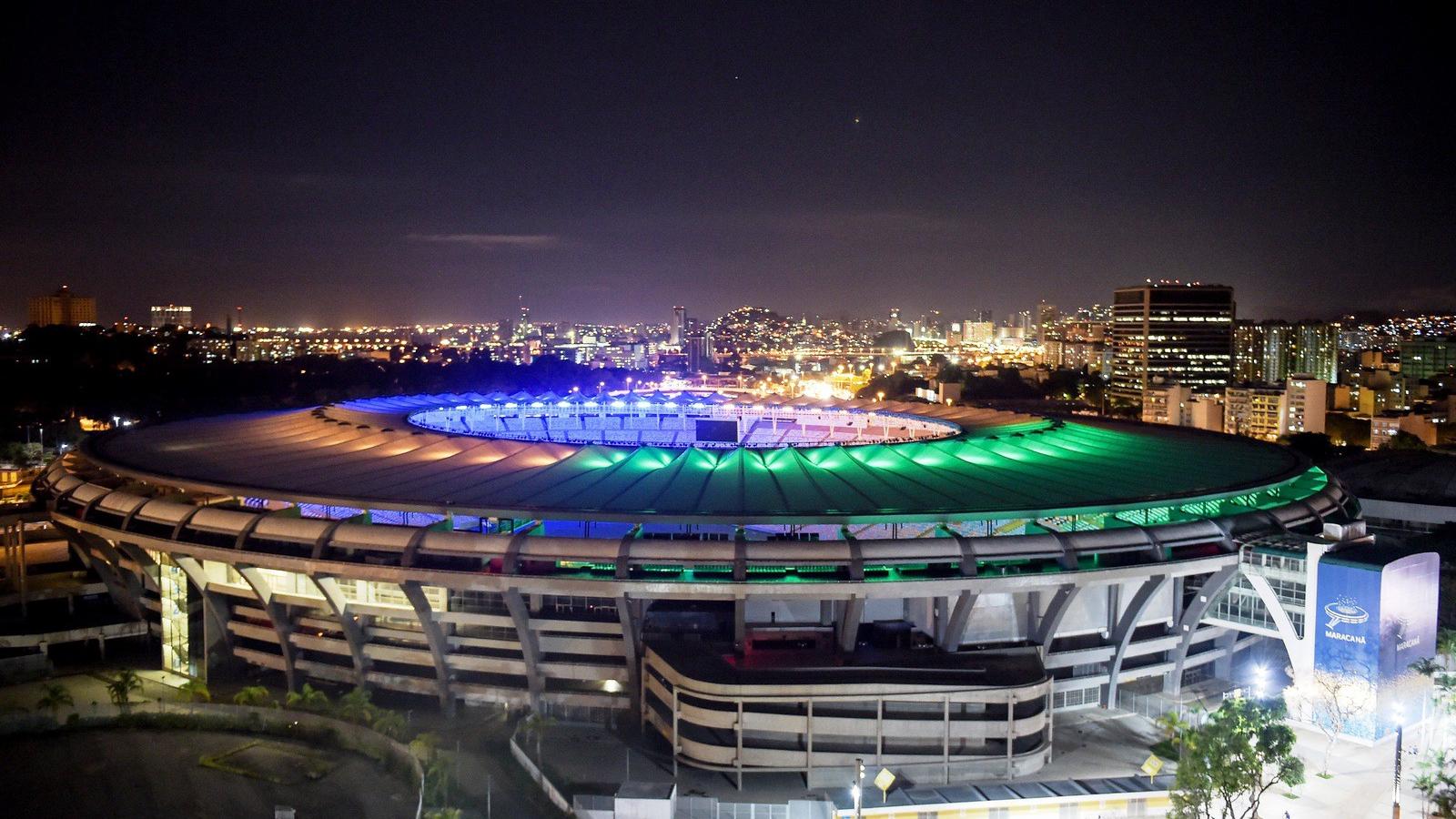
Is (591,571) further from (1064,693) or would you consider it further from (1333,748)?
(1333,748)

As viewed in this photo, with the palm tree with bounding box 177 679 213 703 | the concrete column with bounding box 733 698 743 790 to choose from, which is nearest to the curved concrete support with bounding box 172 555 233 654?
the palm tree with bounding box 177 679 213 703

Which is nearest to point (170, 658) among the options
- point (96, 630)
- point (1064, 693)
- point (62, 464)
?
point (96, 630)

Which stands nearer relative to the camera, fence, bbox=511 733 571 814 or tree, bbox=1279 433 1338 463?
fence, bbox=511 733 571 814

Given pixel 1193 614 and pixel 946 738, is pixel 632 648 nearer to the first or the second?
pixel 946 738

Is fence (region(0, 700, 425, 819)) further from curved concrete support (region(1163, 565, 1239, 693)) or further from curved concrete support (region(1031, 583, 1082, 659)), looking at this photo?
curved concrete support (region(1163, 565, 1239, 693))

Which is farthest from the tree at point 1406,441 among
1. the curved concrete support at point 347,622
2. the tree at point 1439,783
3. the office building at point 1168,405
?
the curved concrete support at point 347,622

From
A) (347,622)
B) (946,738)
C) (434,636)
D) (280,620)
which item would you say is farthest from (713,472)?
(280,620)

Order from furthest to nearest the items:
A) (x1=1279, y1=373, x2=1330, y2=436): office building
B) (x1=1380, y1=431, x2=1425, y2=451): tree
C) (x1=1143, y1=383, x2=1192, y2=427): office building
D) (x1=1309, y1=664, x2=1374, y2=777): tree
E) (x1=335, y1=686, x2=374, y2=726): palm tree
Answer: (x1=1143, y1=383, x2=1192, y2=427): office building
(x1=1279, y1=373, x2=1330, y2=436): office building
(x1=1380, y1=431, x2=1425, y2=451): tree
(x1=1309, y1=664, x2=1374, y2=777): tree
(x1=335, y1=686, x2=374, y2=726): palm tree
